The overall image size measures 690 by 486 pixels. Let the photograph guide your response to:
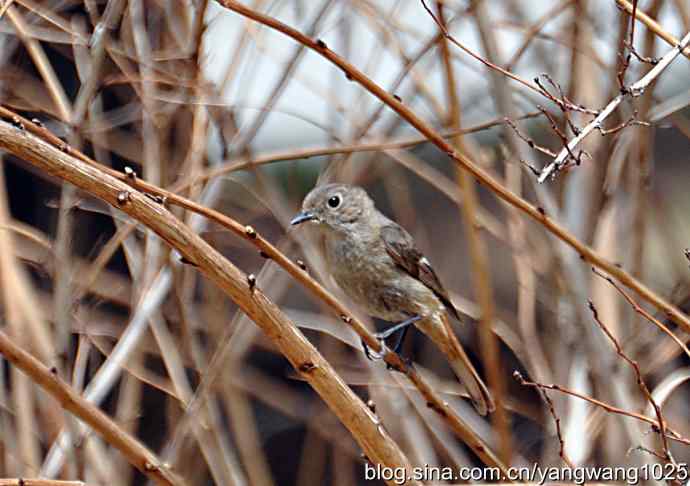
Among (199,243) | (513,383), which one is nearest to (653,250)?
(513,383)

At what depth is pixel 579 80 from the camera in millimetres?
4148

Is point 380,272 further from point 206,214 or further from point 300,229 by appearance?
point 206,214

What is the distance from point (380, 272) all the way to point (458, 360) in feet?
1.50

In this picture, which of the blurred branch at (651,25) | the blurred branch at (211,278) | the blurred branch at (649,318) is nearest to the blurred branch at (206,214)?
the blurred branch at (211,278)

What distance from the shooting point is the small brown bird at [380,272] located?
404 cm

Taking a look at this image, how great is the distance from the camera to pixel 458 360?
398 centimetres

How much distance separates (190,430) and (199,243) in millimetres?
1345

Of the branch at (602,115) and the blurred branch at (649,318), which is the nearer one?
the branch at (602,115)

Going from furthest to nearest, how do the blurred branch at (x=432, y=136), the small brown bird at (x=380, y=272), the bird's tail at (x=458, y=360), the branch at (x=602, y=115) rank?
the small brown bird at (x=380, y=272), the bird's tail at (x=458, y=360), the blurred branch at (x=432, y=136), the branch at (x=602, y=115)

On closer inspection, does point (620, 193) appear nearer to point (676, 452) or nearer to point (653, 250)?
point (676, 452)

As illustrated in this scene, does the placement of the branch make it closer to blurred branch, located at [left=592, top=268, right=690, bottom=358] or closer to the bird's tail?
blurred branch, located at [left=592, top=268, right=690, bottom=358]

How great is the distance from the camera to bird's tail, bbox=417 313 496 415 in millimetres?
3629

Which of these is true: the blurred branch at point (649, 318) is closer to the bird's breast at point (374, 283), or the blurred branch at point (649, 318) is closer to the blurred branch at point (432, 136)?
the blurred branch at point (432, 136)

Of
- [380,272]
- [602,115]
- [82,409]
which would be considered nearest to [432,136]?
[602,115]
